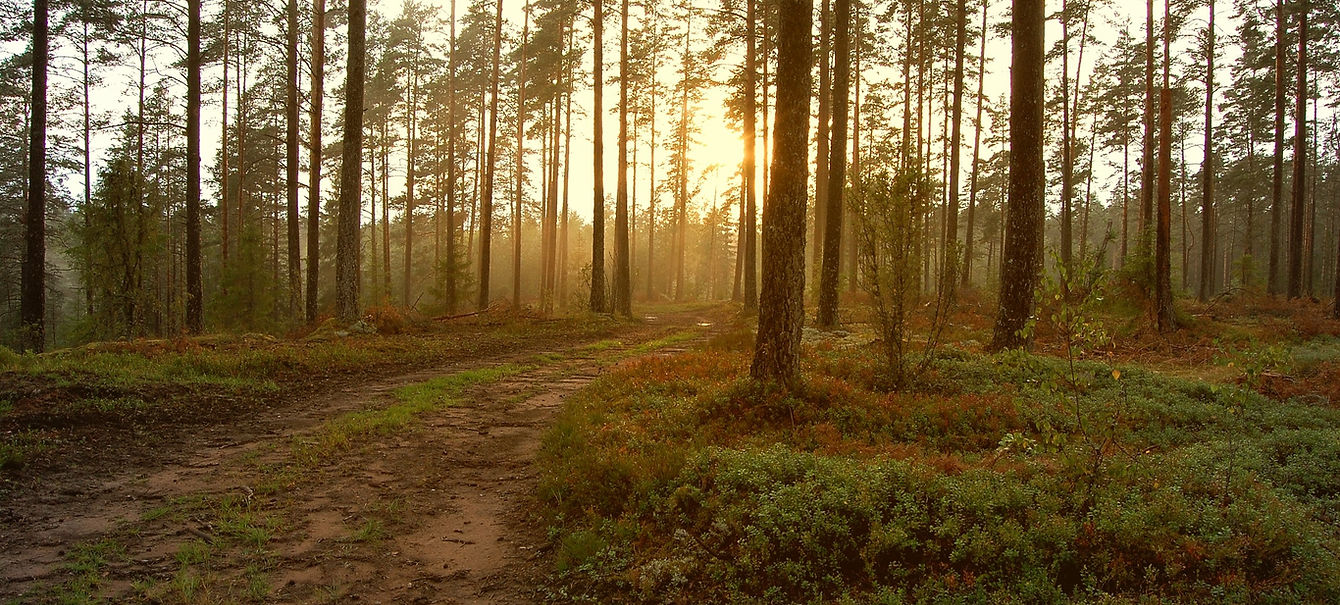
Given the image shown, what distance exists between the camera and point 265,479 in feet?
18.7

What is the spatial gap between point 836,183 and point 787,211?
8671mm

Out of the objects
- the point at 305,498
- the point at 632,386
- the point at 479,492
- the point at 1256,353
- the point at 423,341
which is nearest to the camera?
the point at 1256,353

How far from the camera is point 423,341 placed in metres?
14.3

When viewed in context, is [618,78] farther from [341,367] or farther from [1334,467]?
[1334,467]

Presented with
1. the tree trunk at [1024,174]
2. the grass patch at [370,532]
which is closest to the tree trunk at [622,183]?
the tree trunk at [1024,174]

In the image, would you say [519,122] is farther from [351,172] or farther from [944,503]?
[944,503]

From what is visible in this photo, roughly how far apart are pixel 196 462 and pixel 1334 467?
1033 cm

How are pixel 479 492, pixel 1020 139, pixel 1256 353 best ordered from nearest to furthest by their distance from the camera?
1. pixel 1256 353
2. pixel 479 492
3. pixel 1020 139

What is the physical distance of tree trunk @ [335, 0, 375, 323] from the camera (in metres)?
15.2

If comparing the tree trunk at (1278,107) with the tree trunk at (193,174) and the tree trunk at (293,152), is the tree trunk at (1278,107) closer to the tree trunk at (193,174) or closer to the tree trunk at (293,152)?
the tree trunk at (293,152)

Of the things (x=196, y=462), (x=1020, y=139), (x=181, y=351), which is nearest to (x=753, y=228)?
(x=1020, y=139)

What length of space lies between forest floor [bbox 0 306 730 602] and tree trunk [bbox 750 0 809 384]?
3094 mm

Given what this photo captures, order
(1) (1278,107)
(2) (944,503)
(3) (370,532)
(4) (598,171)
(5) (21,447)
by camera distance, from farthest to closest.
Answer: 1. (1) (1278,107)
2. (4) (598,171)
3. (5) (21,447)
4. (3) (370,532)
5. (2) (944,503)

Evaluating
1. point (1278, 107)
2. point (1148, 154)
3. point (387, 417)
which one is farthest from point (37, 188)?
point (1278, 107)
